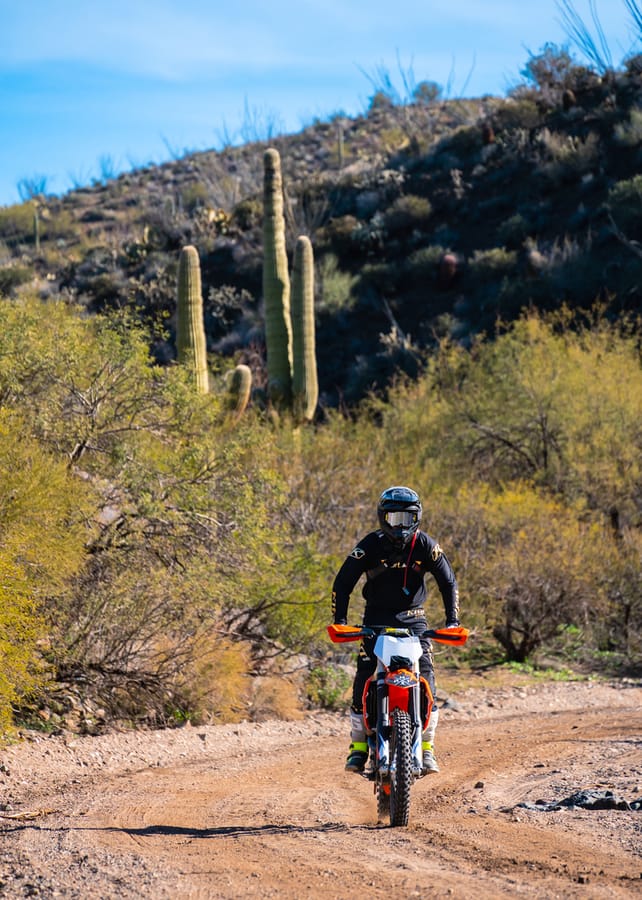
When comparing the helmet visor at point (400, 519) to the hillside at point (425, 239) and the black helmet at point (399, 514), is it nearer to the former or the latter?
the black helmet at point (399, 514)

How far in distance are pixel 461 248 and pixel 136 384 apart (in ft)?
114

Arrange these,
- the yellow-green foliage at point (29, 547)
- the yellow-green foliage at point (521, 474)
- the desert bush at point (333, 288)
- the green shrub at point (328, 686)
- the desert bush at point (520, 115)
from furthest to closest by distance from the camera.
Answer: the desert bush at point (520, 115)
the desert bush at point (333, 288)
the yellow-green foliage at point (521, 474)
the green shrub at point (328, 686)
the yellow-green foliage at point (29, 547)

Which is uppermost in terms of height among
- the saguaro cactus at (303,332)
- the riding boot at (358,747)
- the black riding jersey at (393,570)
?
the saguaro cactus at (303,332)

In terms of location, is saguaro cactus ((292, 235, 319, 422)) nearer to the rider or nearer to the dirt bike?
the rider

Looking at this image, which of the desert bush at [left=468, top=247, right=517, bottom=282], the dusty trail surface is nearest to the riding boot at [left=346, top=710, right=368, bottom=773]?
the dusty trail surface

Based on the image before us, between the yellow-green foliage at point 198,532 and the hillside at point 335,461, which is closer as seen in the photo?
the yellow-green foliage at point 198,532

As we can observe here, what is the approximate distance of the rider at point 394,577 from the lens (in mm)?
7504

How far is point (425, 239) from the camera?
48.9 meters

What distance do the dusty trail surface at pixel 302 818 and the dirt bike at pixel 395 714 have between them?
25 cm

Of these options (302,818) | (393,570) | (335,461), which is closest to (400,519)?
(393,570)

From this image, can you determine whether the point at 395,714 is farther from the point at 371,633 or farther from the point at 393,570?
the point at 393,570

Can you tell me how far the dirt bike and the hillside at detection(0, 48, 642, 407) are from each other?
29.7m

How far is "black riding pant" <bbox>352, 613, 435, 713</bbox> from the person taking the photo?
753 cm

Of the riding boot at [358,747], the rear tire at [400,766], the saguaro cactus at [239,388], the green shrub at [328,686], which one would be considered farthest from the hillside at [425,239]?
the rear tire at [400,766]
